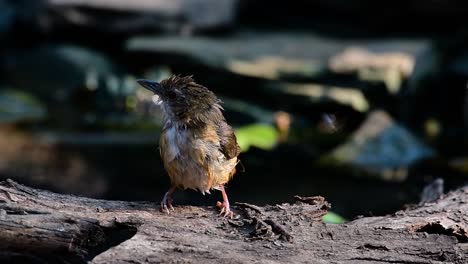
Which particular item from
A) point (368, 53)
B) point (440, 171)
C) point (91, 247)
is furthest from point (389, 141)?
point (91, 247)

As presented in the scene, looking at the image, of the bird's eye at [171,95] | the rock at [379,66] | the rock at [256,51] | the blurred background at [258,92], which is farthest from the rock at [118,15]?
the bird's eye at [171,95]

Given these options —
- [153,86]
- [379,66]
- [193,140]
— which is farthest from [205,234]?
[379,66]

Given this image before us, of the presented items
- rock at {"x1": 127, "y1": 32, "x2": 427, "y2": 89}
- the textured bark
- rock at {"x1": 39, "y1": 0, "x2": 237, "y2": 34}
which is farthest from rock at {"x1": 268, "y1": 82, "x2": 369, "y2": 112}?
the textured bark

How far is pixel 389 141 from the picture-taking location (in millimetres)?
9477

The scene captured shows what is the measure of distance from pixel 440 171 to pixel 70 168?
3.85m

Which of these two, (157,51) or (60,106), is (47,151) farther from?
(157,51)

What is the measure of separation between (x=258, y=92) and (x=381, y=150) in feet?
7.80

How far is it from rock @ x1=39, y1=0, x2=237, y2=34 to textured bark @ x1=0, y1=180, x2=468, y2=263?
8675 mm

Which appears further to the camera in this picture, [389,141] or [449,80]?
[449,80]

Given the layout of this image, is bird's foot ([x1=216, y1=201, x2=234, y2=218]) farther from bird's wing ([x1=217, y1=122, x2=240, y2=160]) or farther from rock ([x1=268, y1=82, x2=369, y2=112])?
rock ([x1=268, y1=82, x2=369, y2=112])

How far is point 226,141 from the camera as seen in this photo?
4352mm

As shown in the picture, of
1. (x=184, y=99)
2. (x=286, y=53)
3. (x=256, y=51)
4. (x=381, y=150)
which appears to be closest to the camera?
(x=184, y=99)

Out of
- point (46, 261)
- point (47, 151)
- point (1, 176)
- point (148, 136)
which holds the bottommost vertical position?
point (46, 261)

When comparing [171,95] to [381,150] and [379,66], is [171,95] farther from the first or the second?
[379,66]
